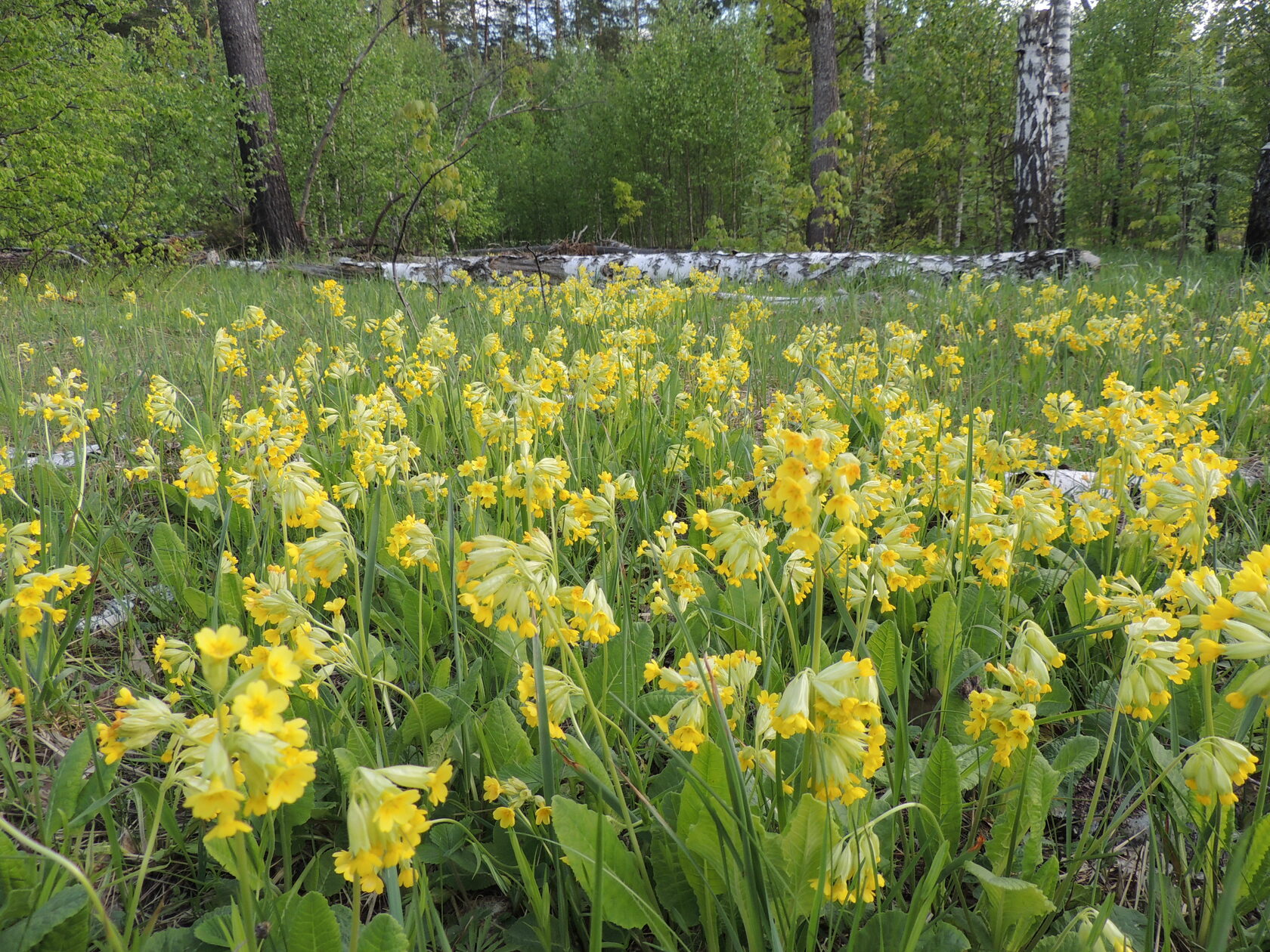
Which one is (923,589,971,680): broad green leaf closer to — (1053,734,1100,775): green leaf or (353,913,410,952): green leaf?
(1053,734,1100,775): green leaf

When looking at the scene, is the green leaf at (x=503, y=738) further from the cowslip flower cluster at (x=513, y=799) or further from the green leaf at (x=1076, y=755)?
the green leaf at (x=1076, y=755)

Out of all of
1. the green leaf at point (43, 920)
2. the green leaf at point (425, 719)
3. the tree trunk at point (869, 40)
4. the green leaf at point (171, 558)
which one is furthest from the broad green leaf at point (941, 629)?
the tree trunk at point (869, 40)

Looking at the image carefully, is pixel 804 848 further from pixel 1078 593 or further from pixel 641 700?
pixel 1078 593

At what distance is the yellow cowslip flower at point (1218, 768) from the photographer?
941 mm

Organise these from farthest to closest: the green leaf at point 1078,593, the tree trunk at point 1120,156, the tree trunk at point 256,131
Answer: the tree trunk at point 1120,156 → the tree trunk at point 256,131 → the green leaf at point 1078,593

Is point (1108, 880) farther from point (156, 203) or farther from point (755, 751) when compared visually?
point (156, 203)

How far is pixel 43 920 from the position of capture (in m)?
0.99

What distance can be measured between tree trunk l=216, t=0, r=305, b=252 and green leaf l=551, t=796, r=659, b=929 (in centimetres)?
1231

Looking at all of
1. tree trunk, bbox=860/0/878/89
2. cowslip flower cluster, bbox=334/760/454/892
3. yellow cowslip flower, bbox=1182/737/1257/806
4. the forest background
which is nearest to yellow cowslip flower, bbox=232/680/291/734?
cowslip flower cluster, bbox=334/760/454/892

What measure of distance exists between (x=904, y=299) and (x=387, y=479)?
18.0 ft

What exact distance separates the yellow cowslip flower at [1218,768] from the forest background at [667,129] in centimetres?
403

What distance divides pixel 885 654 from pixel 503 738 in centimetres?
Answer: 80

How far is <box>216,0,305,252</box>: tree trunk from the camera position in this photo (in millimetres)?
10914

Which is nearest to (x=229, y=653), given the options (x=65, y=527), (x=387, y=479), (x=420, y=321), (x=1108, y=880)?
(x=387, y=479)
